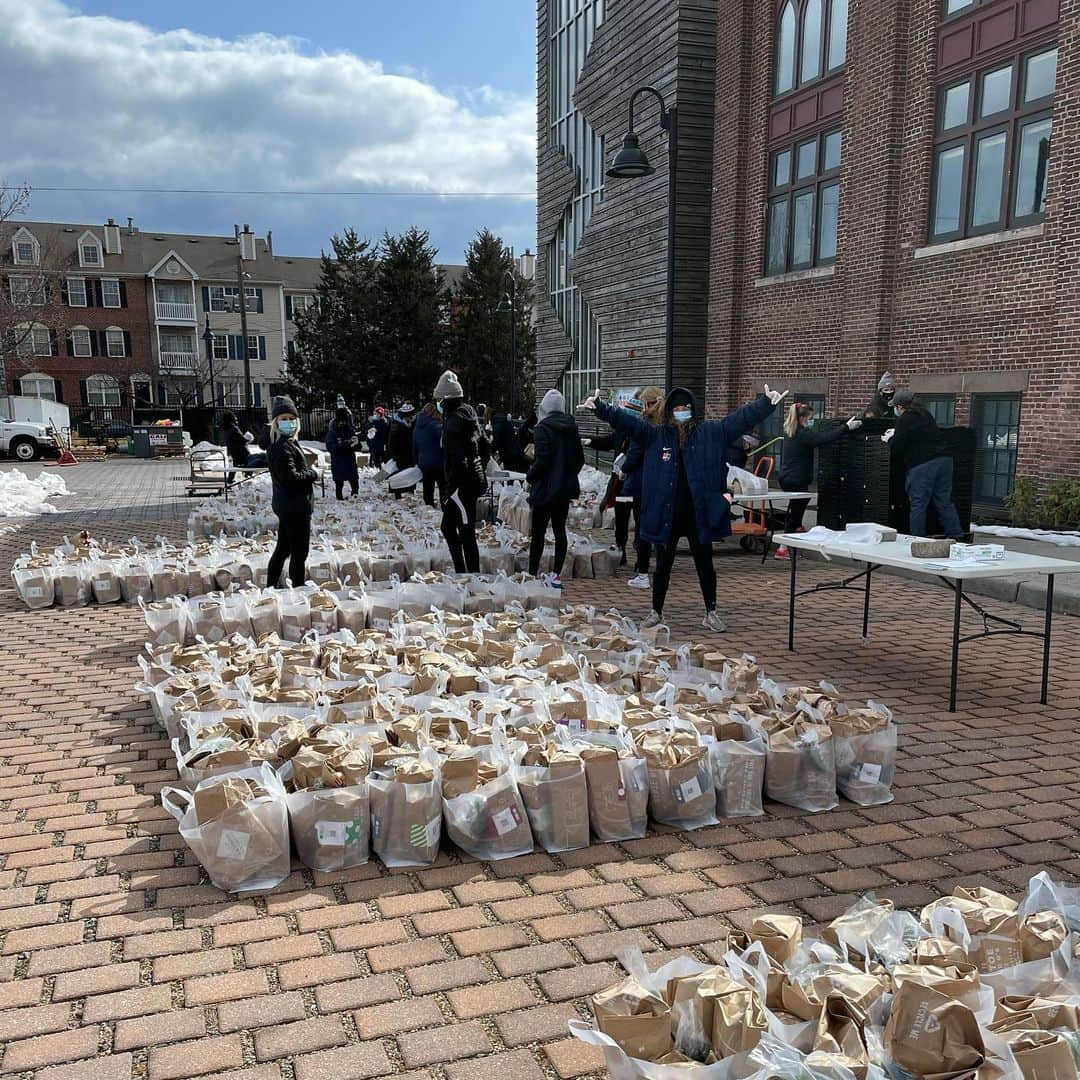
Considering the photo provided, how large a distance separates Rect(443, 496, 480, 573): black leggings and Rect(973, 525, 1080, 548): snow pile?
6.48 meters

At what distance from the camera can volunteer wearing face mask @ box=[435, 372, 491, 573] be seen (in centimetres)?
849

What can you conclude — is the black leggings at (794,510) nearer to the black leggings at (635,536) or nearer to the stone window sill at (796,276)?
the black leggings at (635,536)

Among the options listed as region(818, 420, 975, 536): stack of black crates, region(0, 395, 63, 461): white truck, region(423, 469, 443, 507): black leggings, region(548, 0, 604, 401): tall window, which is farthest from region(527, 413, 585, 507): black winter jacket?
region(0, 395, 63, 461): white truck

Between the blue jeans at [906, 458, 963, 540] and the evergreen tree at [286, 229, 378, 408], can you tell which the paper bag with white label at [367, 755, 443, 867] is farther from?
the evergreen tree at [286, 229, 378, 408]

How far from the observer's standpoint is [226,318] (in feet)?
185

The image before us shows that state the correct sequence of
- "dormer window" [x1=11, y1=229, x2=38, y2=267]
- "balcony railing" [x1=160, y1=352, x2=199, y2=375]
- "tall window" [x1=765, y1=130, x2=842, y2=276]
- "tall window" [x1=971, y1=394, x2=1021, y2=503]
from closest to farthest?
"tall window" [x1=971, y1=394, x2=1021, y2=503], "tall window" [x1=765, y1=130, x2=842, y2=276], "dormer window" [x1=11, y1=229, x2=38, y2=267], "balcony railing" [x1=160, y1=352, x2=199, y2=375]

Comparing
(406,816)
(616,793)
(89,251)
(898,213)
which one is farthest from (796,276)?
(89,251)

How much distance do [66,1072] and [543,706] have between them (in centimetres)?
242

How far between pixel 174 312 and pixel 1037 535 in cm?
5428

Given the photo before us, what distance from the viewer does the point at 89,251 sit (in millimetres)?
53281

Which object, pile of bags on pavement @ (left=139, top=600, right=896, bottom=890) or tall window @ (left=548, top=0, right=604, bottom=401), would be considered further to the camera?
tall window @ (left=548, top=0, right=604, bottom=401)

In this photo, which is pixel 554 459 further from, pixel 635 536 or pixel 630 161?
pixel 630 161

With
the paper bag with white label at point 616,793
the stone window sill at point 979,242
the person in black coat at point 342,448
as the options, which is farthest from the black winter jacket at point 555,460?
the person in black coat at point 342,448

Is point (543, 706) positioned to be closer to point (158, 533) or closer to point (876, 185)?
point (158, 533)
